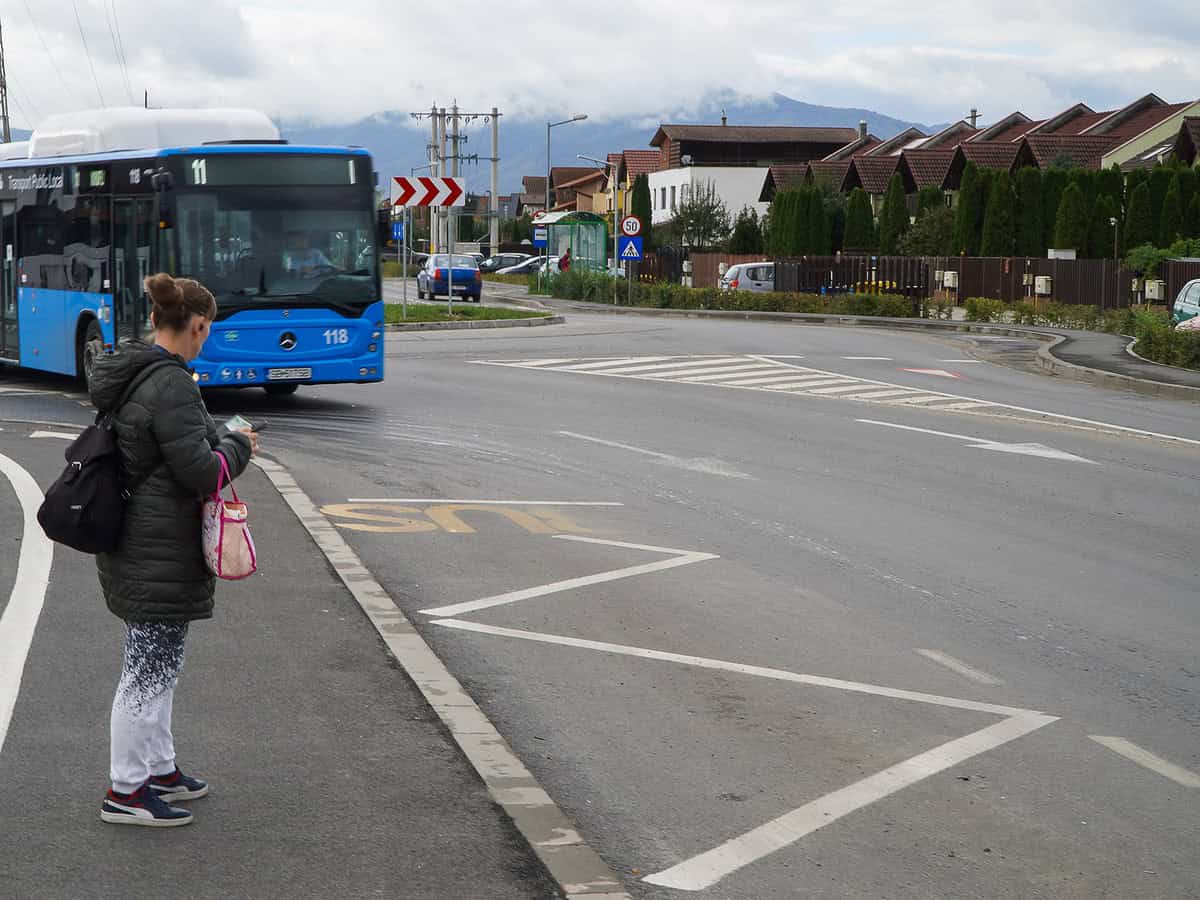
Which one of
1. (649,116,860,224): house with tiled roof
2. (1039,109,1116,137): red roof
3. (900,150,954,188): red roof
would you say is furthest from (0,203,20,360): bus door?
(649,116,860,224): house with tiled roof

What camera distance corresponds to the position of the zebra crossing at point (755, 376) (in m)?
20.6

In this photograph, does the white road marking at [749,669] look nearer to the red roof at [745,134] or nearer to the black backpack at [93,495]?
the black backpack at [93,495]

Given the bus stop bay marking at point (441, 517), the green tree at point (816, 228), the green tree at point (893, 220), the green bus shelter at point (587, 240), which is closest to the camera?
the bus stop bay marking at point (441, 517)

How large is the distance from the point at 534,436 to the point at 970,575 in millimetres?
6962

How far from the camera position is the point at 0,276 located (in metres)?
21.6

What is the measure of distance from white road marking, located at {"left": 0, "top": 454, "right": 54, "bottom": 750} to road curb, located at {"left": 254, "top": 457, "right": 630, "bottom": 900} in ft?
4.93

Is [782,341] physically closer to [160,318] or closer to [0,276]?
[0,276]

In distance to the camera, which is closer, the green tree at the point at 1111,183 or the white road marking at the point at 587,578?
the white road marking at the point at 587,578

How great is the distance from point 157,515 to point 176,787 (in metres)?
0.88

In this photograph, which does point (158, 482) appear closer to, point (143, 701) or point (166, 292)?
point (166, 292)

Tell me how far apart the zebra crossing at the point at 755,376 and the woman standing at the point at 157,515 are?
15.2 meters

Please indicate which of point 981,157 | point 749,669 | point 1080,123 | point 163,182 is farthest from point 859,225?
point 749,669

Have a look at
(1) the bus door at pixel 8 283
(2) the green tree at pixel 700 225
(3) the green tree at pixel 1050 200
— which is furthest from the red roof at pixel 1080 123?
(1) the bus door at pixel 8 283

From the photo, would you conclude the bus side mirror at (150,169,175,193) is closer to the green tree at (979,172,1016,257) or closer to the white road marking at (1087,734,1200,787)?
the white road marking at (1087,734,1200,787)
